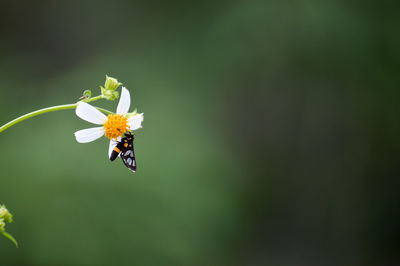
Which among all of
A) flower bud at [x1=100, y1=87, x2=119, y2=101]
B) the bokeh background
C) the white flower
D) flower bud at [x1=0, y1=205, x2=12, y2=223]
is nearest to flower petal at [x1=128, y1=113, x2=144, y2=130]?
the white flower

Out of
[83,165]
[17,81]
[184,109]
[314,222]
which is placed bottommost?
[314,222]

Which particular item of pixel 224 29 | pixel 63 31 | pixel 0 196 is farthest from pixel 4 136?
pixel 224 29

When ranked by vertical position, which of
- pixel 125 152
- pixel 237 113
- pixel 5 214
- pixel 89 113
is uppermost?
pixel 237 113

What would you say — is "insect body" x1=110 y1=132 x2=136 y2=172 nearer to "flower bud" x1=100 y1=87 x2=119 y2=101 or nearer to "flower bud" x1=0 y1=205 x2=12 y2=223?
"flower bud" x1=100 y1=87 x2=119 y2=101

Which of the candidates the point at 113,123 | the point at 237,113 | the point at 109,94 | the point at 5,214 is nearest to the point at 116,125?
the point at 113,123

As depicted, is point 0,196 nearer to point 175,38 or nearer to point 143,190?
point 143,190

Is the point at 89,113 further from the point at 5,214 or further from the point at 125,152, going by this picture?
the point at 5,214

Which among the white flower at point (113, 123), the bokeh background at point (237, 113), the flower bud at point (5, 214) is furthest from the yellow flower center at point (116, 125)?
the bokeh background at point (237, 113)

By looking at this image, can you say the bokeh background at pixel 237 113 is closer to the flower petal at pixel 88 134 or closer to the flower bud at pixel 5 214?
the flower petal at pixel 88 134
